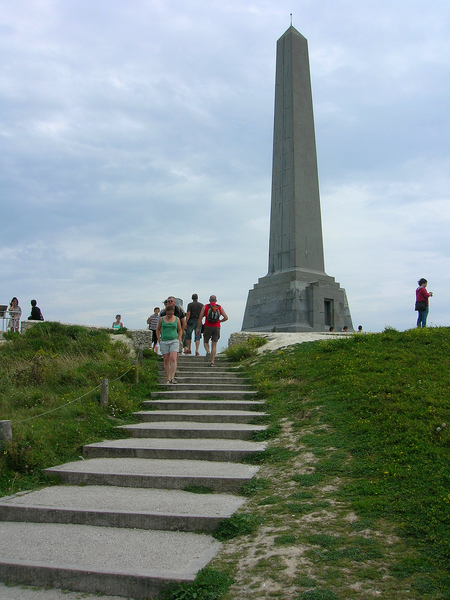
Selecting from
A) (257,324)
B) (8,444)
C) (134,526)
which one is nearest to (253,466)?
(134,526)

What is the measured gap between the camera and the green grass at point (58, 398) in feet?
20.8

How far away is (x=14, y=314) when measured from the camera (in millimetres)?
18797

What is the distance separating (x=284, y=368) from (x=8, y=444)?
5.60m

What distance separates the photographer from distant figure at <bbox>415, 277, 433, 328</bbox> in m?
13.9

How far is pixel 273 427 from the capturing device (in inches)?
291

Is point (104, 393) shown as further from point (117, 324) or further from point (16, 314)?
point (16, 314)

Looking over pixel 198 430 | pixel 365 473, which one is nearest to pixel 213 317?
pixel 198 430

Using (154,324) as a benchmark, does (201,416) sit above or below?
below

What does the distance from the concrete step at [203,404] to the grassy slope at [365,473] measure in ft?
1.42

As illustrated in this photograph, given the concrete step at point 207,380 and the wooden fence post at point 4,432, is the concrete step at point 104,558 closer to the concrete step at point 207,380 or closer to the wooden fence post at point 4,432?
the wooden fence post at point 4,432

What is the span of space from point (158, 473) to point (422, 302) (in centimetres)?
1038

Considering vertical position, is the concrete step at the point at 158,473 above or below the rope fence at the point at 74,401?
below

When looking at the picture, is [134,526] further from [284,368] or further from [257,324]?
[257,324]

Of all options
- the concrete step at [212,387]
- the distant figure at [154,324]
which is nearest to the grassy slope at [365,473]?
the concrete step at [212,387]
